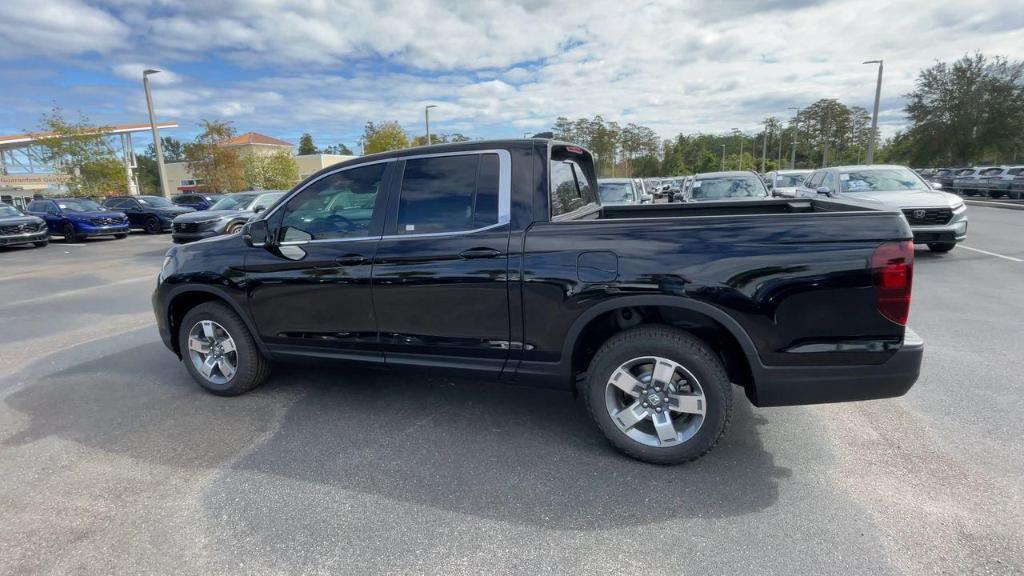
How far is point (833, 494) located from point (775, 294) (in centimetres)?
112

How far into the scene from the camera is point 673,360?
3074 mm

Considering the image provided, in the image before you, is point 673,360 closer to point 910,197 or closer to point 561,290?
point 561,290

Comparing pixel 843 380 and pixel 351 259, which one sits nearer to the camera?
pixel 843 380

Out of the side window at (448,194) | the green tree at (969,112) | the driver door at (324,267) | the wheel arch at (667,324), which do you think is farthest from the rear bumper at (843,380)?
the green tree at (969,112)

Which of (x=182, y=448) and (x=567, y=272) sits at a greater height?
(x=567, y=272)

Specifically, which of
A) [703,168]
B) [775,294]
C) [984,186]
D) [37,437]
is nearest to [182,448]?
[37,437]

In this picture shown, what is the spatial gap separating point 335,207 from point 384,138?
44.2 meters

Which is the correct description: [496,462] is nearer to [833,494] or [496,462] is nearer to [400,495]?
[400,495]

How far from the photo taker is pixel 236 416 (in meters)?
4.08

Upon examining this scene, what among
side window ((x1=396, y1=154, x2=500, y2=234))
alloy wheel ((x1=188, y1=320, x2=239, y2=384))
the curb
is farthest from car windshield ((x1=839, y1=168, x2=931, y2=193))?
the curb

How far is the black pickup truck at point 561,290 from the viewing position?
2842 mm

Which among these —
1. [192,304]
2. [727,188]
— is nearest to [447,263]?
[192,304]

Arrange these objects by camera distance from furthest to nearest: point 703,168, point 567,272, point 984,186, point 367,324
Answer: point 703,168, point 984,186, point 367,324, point 567,272

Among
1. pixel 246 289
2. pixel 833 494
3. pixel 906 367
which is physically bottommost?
pixel 833 494
